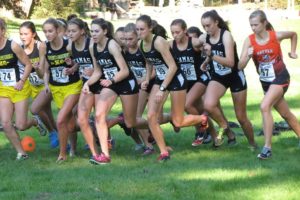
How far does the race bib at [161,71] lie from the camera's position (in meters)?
8.77

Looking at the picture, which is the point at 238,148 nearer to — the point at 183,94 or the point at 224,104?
the point at 183,94

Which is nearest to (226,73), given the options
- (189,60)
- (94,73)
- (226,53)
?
(226,53)

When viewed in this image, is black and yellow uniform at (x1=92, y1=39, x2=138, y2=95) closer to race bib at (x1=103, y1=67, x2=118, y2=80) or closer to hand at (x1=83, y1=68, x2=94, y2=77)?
race bib at (x1=103, y1=67, x2=118, y2=80)

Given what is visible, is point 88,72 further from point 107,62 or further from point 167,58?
point 167,58

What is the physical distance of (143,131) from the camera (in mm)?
9828

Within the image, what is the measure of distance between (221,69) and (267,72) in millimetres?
743

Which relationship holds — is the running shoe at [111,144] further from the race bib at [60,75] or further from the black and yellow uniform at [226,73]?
the black and yellow uniform at [226,73]

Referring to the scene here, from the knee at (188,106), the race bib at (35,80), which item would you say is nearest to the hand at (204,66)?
the knee at (188,106)

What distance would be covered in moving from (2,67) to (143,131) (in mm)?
2275

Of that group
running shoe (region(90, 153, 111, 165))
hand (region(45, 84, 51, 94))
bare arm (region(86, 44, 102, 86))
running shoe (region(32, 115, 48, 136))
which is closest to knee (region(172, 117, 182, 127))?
running shoe (region(90, 153, 111, 165))

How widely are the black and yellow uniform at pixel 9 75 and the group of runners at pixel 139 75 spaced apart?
1cm

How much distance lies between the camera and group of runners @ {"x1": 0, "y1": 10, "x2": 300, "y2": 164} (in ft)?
28.2

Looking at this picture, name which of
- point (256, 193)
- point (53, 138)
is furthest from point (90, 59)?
point (256, 193)

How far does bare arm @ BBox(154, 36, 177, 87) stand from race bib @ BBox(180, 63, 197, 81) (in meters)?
0.98
